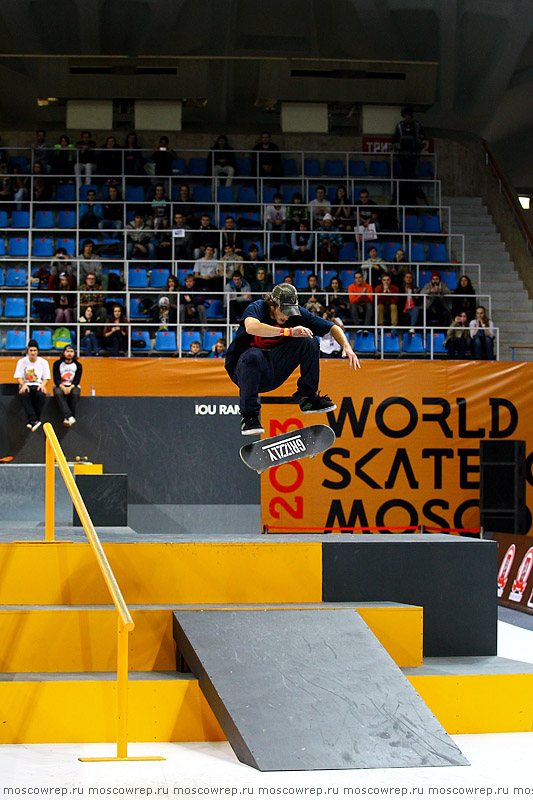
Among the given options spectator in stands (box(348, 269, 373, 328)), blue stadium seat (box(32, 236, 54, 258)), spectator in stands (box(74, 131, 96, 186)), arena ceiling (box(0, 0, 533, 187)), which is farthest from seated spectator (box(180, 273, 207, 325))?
arena ceiling (box(0, 0, 533, 187))

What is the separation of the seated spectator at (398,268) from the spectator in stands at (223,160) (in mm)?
4303

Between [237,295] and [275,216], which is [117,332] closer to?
[237,295]

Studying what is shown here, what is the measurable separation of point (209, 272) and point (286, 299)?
10846 millimetres

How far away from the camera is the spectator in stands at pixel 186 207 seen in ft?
61.3

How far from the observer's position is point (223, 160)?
20359 millimetres

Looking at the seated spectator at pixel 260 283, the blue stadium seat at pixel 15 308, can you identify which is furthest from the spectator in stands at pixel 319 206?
the blue stadium seat at pixel 15 308

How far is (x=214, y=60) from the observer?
21438 mm

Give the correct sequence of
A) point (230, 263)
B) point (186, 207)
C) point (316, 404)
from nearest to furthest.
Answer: point (316, 404)
point (230, 263)
point (186, 207)

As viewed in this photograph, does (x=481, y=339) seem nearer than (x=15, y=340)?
Yes

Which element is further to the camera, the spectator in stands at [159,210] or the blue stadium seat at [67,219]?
the blue stadium seat at [67,219]

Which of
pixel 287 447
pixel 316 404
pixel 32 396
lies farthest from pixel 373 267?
pixel 287 447

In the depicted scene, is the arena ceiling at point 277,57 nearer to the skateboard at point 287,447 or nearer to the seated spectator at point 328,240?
the seated spectator at point 328,240

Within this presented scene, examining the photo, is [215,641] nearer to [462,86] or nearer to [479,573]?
[479,573]

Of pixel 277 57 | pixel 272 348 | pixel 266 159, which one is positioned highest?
pixel 277 57
